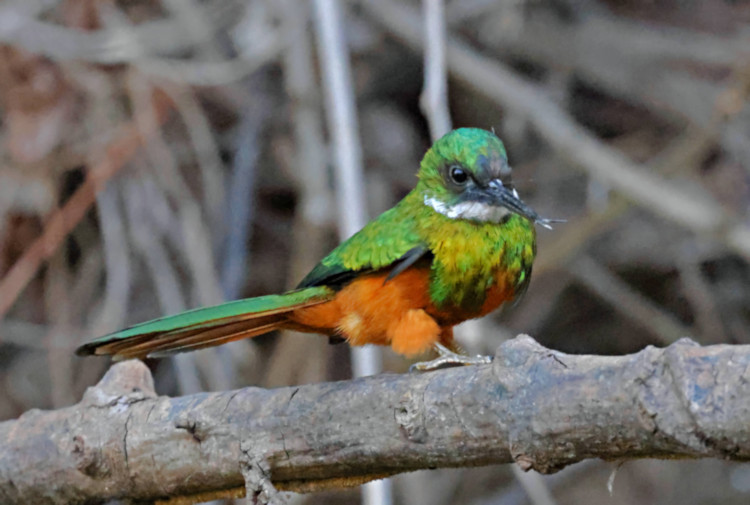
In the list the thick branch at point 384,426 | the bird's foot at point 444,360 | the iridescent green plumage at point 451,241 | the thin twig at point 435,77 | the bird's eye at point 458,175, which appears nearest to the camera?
the thick branch at point 384,426

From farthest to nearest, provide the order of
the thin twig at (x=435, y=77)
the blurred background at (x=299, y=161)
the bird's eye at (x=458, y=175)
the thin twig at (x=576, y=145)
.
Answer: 1. the blurred background at (x=299, y=161)
2. the thin twig at (x=576, y=145)
3. the thin twig at (x=435, y=77)
4. the bird's eye at (x=458, y=175)

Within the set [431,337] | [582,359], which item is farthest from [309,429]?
[582,359]

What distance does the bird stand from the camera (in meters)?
1.64

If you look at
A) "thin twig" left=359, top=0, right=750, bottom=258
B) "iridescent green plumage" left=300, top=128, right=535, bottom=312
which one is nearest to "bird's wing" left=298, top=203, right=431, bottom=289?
"iridescent green plumage" left=300, top=128, right=535, bottom=312

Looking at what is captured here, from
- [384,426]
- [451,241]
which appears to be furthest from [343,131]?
[384,426]

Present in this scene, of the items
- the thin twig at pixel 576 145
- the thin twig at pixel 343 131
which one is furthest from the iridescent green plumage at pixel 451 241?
the thin twig at pixel 576 145

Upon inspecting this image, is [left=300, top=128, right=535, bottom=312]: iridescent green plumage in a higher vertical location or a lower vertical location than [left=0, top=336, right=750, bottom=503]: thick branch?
higher

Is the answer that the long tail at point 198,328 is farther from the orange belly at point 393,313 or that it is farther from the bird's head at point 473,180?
the bird's head at point 473,180

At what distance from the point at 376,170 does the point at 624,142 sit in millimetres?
964

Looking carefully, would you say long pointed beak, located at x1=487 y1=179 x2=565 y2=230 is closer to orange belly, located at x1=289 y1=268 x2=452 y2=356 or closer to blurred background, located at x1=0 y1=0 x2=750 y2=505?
orange belly, located at x1=289 y1=268 x2=452 y2=356

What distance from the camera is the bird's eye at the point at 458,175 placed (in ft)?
5.93

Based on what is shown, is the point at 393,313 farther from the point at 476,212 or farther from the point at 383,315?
the point at 476,212

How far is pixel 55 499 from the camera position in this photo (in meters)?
1.63

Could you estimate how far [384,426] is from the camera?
133cm
